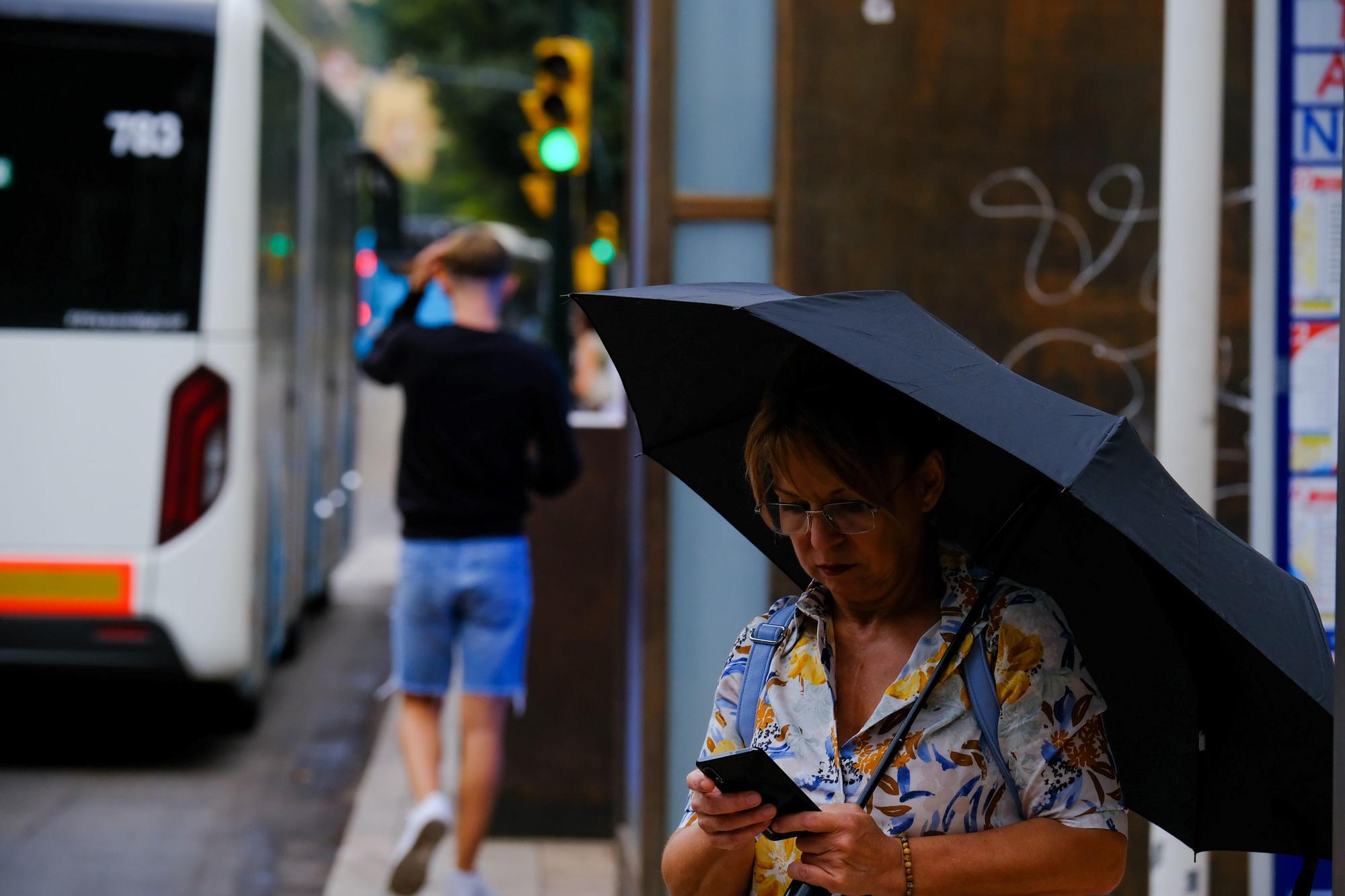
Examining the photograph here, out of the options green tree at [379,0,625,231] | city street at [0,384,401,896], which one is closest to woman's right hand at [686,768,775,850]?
city street at [0,384,401,896]

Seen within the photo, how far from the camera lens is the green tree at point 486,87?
31781 mm

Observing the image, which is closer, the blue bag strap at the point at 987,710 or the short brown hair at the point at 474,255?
the blue bag strap at the point at 987,710

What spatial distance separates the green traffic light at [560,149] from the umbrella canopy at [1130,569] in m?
9.22

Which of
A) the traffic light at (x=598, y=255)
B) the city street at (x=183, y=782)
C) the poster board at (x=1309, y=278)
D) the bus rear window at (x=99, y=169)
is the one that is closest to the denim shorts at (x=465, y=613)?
the city street at (x=183, y=782)

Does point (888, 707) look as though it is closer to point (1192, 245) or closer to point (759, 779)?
point (759, 779)

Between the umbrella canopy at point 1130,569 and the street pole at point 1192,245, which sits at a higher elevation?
the street pole at point 1192,245

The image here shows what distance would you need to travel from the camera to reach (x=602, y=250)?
1189 inches

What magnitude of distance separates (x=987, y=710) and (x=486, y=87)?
32479 mm

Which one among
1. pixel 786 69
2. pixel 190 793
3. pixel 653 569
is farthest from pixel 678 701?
pixel 190 793

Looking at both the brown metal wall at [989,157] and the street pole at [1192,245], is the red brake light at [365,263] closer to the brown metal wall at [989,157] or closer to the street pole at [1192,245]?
the brown metal wall at [989,157]

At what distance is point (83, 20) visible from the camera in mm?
7473

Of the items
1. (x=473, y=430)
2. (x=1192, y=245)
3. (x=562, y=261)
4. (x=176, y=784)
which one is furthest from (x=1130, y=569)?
(x=562, y=261)

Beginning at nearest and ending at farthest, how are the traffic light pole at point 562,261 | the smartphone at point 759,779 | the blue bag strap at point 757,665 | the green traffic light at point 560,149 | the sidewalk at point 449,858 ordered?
the smartphone at point 759,779, the blue bag strap at point 757,665, the sidewalk at point 449,858, the traffic light pole at point 562,261, the green traffic light at point 560,149

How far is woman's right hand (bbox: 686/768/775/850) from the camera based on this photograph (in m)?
1.93
